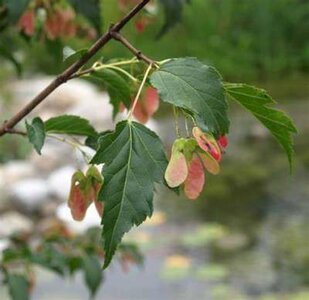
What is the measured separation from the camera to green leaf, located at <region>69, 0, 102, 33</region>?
135 centimetres

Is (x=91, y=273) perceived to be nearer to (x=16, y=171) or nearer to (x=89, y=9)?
(x=89, y=9)

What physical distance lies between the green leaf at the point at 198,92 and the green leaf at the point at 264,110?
1.1 inches

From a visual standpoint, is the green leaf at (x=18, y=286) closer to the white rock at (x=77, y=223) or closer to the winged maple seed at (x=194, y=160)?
the winged maple seed at (x=194, y=160)

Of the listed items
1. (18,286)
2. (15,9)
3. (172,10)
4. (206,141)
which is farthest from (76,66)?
(18,286)

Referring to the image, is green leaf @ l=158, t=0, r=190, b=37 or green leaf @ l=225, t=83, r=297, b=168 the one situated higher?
green leaf @ l=158, t=0, r=190, b=37

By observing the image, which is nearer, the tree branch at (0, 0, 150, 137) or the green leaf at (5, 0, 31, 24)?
the tree branch at (0, 0, 150, 137)

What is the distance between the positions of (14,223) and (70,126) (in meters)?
3.82

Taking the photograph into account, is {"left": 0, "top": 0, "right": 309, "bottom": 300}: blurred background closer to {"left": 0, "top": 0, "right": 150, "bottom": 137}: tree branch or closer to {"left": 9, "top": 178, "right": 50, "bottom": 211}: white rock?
{"left": 9, "top": 178, "right": 50, "bottom": 211}: white rock

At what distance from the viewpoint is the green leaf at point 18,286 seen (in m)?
1.60

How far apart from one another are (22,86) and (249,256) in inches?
156

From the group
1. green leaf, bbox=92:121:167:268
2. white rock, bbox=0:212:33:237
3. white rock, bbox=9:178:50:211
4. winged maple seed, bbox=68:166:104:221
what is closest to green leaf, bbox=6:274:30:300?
winged maple seed, bbox=68:166:104:221

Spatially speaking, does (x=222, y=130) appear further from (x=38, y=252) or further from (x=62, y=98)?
(x=62, y=98)

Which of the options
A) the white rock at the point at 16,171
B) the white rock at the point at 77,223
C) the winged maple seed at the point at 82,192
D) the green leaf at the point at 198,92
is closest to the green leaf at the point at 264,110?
the green leaf at the point at 198,92

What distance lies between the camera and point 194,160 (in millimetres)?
903
